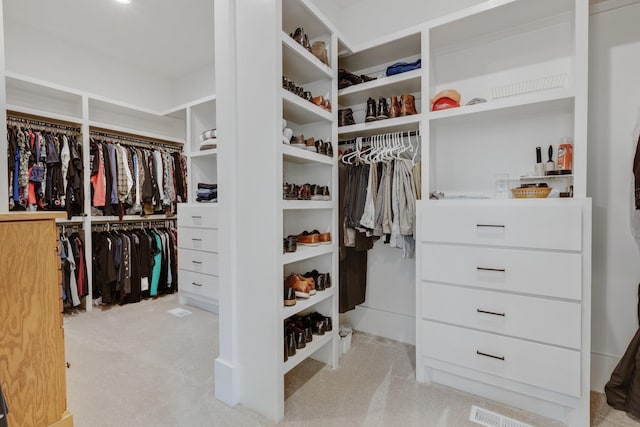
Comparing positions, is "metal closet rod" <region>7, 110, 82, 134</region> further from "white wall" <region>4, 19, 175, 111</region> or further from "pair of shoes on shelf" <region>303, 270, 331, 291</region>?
"pair of shoes on shelf" <region>303, 270, 331, 291</region>

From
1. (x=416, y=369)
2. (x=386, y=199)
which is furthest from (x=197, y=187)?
(x=416, y=369)

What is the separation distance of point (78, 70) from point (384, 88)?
11.0ft

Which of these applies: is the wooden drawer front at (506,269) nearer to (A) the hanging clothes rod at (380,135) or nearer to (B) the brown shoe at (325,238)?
(B) the brown shoe at (325,238)

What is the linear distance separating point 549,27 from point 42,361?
10.1 feet

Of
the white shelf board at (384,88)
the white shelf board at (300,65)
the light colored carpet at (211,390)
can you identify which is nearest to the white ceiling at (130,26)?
the white shelf board at (300,65)

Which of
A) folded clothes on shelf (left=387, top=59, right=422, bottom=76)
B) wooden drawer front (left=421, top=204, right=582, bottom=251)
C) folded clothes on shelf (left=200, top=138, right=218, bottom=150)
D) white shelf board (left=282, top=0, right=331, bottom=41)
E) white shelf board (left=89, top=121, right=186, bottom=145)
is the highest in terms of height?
white shelf board (left=282, top=0, right=331, bottom=41)

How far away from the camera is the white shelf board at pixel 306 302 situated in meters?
1.52

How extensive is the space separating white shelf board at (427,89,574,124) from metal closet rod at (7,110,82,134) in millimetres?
3311

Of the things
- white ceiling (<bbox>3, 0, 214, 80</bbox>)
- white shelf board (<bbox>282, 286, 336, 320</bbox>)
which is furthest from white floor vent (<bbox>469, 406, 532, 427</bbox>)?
white ceiling (<bbox>3, 0, 214, 80</bbox>)

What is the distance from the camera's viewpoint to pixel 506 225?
1.49 meters

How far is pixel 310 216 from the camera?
203cm

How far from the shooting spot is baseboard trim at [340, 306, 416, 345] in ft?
7.43

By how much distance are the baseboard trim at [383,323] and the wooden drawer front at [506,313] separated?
625 millimetres

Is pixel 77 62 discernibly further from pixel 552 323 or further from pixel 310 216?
pixel 552 323
